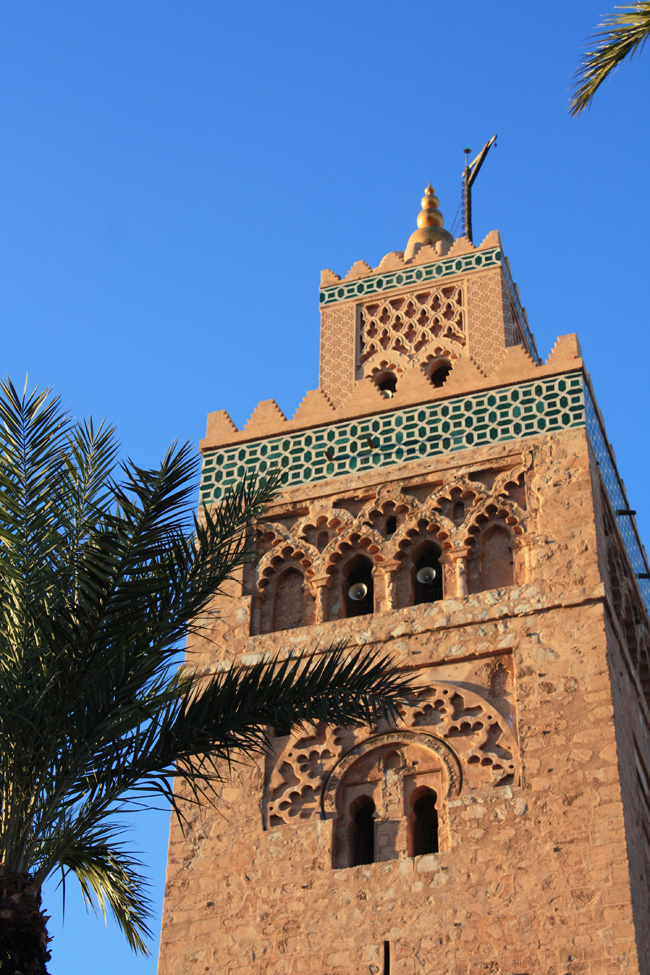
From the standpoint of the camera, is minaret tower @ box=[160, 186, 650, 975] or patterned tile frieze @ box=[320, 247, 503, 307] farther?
patterned tile frieze @ box=[320, 247, 503, 307]

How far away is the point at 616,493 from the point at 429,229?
4050mm

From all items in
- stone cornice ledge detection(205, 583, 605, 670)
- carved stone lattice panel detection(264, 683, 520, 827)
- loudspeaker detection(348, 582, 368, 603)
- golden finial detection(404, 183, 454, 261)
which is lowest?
carved stone lattice panel detection(264, 683, 520, 827)

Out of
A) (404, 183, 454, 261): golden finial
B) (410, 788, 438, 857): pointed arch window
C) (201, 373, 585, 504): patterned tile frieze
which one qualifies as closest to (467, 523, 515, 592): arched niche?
(201, 373, 585, 504): patterned tile frieze

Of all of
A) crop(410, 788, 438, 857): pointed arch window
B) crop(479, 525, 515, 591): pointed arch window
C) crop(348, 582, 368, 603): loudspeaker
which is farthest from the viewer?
crop(348, 582, 368, 603): loudspeaker

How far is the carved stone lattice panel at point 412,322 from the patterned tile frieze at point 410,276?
151 mm

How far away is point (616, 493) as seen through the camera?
14000mm

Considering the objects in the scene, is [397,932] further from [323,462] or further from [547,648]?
[323,462]

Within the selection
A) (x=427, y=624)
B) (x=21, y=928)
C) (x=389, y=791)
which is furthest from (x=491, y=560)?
(x=21, y=928)

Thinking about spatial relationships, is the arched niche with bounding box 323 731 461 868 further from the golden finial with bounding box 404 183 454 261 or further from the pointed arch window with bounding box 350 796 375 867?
the golden finial with bounding box 404 183 454 261

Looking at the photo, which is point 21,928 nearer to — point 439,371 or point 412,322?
point 439,371

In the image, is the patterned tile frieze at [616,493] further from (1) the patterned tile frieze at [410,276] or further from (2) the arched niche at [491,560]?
(1) the patterned tile frieze at [410,276]

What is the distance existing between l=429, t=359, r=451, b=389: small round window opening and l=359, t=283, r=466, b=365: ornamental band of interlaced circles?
207 millimetres

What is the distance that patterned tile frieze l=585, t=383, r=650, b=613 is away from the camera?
13258 millimetres

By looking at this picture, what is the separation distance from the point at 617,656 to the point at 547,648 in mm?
759
